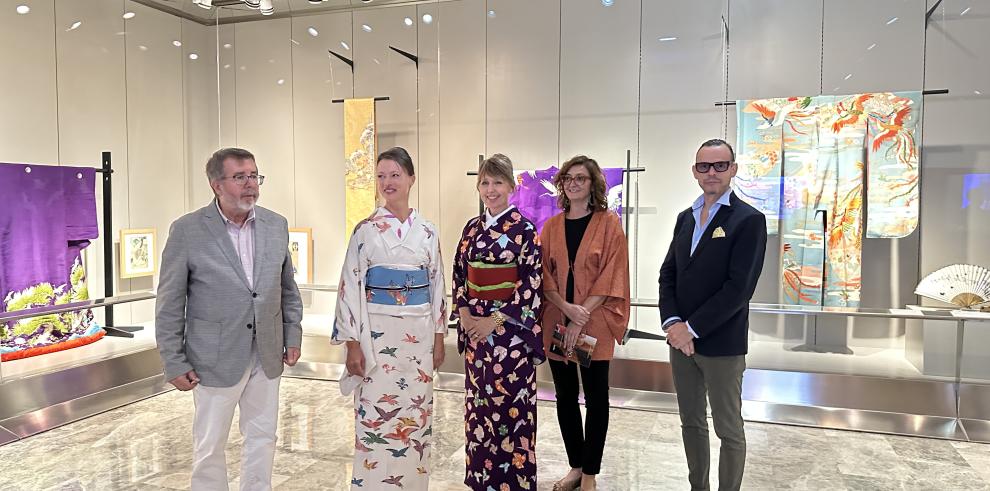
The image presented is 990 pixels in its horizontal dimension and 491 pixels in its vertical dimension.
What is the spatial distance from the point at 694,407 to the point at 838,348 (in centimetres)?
276

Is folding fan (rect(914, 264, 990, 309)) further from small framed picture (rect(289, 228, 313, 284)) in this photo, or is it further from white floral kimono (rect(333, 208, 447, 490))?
small framed picture (rect(289, 228, 313, 284))

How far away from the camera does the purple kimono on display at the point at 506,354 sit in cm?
258

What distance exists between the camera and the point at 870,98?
4.28 metres

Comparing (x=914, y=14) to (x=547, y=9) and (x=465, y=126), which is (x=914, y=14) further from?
(x=465, y=126)

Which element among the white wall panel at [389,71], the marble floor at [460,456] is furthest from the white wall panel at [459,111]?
the marble floor at [460,456]

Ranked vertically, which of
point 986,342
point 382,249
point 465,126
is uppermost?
point 465,126

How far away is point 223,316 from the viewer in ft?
7.28

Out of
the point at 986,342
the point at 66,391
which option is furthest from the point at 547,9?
the point at 66,391

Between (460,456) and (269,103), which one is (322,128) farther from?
(460,456)

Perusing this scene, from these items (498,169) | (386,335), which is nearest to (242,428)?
(386,335)

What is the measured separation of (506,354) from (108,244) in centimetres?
385

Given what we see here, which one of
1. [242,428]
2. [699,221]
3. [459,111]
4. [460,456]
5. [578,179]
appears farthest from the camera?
[459,111]

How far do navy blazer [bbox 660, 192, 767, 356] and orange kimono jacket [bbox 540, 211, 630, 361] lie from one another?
0.37 meters

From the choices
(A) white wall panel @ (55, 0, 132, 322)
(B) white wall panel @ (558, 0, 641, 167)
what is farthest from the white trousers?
(B) white wall panel @ (558, 0, 641, 167)
